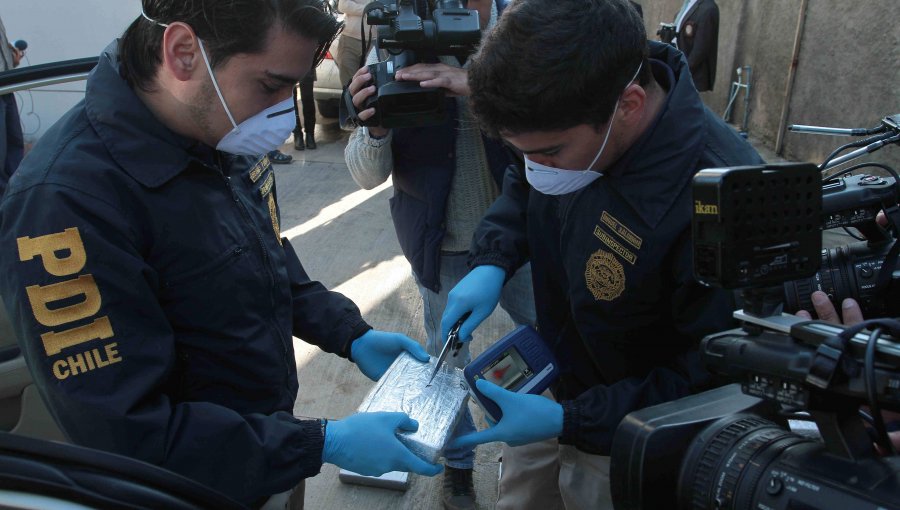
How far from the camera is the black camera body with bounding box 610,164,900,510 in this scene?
0.87 meters

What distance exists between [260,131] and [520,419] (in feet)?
2.90

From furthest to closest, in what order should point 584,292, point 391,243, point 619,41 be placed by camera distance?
point 391,243
point 584,292
point 619,41

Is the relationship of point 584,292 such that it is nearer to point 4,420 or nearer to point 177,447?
point 177,447

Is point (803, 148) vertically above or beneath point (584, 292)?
beneath

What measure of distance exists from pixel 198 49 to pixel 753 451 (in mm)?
1234

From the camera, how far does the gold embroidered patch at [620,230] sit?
5.00 ft

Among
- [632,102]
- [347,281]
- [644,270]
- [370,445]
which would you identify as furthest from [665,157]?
[347,281]

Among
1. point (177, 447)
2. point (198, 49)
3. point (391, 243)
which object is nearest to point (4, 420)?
point (177, 447)

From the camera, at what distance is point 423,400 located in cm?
170

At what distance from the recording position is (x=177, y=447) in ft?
4.38

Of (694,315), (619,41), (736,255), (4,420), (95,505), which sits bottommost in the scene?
(4,420)

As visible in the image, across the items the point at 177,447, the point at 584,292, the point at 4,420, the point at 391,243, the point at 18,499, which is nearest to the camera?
the point at 18,499

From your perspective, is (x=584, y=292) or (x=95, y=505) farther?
(x=584, y=292)

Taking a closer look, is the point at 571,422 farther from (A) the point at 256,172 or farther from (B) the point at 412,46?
(B) the point at 412,46
